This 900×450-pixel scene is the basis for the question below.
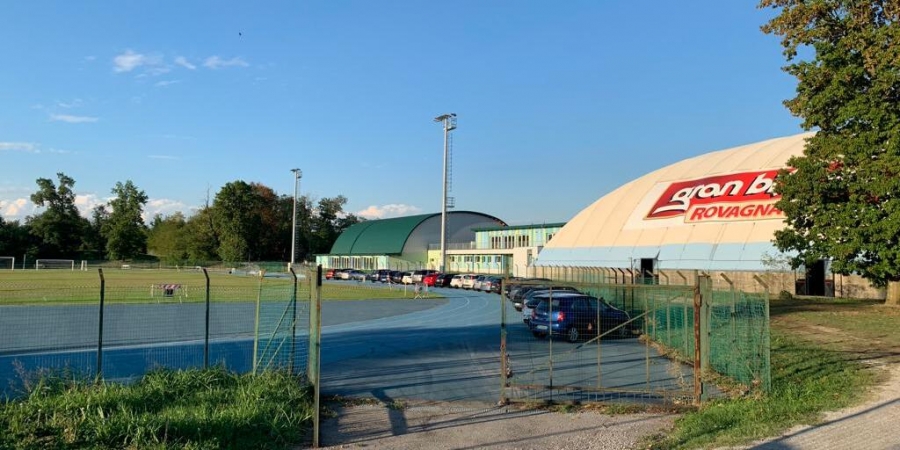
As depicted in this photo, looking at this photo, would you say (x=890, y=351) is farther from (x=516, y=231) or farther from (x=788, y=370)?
(x=516, y=231)

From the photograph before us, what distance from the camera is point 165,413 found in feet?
27.6

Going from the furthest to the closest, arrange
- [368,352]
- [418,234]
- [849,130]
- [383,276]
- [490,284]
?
1. [418,234]
2. [383,276]
3. [490,284]
4. [849,130]
5. [368,352]

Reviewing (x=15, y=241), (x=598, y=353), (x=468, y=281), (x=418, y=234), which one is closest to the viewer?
(x=598, y=353)

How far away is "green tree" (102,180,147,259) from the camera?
120 meters

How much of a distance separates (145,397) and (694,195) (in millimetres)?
46261

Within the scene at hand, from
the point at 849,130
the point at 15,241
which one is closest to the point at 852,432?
the point at 849,130

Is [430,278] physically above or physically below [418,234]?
below

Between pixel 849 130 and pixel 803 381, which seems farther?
pixel 849 130

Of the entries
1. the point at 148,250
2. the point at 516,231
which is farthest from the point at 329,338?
the point at 148,250

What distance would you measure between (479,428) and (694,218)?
139ft

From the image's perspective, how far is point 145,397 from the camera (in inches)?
366

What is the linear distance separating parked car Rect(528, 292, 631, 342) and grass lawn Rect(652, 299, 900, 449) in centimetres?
465

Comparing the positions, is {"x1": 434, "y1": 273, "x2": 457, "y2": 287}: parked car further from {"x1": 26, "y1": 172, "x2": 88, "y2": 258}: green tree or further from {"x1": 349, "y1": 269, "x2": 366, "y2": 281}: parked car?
{"x1": 26, "y1": 172, "x2": 88, "y2": 258}: green tree

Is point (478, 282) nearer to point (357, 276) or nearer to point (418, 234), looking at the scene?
point (357, 276)
